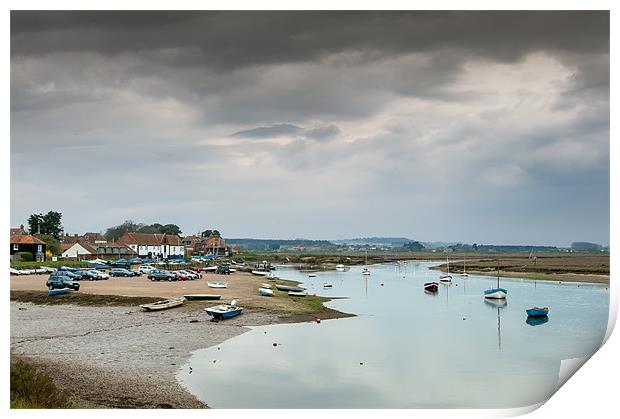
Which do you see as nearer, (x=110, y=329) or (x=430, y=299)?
(x=110, y=329)

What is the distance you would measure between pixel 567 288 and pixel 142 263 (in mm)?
28978

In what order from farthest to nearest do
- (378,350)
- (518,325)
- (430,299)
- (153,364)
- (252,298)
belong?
(430,299) < (252,298) < (518,325) < (378,350) < (153,364)

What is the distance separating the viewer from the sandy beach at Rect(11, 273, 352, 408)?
1209 cm

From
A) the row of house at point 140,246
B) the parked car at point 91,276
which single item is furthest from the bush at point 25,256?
the parked car at point 91,276

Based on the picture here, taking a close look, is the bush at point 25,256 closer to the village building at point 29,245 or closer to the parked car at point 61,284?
the village building at point 29,245

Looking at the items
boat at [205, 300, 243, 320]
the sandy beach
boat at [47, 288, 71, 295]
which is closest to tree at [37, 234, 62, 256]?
the sandy beach

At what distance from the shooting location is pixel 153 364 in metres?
14.3

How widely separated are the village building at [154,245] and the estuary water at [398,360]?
29526 mm

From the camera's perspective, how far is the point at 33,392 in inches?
429

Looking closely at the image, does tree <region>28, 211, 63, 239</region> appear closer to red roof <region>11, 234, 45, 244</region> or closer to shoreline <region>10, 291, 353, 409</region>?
red roof <region>11, 234, 45, 244</region>
